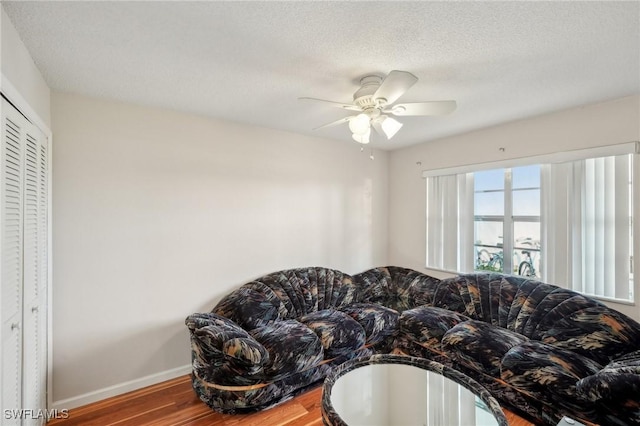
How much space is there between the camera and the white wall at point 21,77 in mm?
1419

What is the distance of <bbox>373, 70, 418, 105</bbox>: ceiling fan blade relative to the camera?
1587mm

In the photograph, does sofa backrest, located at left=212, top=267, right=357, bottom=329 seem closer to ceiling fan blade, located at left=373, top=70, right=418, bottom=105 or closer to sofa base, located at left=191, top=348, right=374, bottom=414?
sofa base, located at left=191, top=348, right=374, bottom=414

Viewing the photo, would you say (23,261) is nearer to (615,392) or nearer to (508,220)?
(615,392)

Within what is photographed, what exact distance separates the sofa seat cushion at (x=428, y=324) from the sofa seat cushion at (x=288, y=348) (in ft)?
3.27

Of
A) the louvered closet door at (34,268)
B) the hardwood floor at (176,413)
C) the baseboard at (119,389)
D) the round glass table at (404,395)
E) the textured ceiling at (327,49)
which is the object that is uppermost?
the textured ceiling at (327,49)

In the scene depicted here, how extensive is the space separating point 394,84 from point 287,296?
2333mm

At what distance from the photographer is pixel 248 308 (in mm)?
2805

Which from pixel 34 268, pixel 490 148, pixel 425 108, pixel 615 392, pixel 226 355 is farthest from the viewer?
pixel 490 148

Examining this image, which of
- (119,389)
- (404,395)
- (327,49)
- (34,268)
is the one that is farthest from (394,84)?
(119,389)

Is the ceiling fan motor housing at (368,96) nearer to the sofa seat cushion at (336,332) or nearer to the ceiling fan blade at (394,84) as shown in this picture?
the ceiling fan blade at (394,84)

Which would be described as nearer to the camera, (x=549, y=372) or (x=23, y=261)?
(x=23, y=261)

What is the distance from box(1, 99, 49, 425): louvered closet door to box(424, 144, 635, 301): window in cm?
390

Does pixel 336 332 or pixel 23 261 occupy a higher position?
pixel 23 261

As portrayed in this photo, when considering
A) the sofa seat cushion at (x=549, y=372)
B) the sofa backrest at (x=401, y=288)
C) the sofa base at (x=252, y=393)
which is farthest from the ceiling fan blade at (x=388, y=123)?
the sofa backrest at (x=401, y=288)
